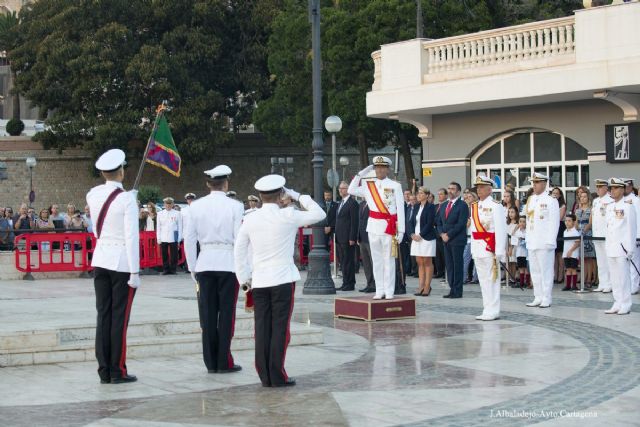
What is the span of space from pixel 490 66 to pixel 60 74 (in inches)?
1243

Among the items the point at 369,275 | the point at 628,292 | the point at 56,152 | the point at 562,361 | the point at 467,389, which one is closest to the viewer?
the point at 467,389

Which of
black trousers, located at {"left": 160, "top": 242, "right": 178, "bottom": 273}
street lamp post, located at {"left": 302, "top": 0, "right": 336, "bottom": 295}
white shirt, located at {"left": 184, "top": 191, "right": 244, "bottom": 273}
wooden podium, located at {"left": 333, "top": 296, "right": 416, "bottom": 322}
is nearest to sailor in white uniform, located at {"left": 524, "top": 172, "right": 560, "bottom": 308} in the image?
wooden podium, located at {"left": 333, "top": 296, "right": 416, "bottom": 322}

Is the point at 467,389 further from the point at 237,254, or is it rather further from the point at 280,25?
the point at 280,25

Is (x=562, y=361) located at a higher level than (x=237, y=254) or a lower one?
lower

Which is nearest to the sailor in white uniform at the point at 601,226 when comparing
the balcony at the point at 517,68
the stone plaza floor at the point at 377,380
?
the stone plaza floor at the point at 377,380

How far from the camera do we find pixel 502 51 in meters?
26.4

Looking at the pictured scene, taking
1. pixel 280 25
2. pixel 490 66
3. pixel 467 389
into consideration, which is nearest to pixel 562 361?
pixel 467 389

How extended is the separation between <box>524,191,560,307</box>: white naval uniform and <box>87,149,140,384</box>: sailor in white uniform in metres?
8.33

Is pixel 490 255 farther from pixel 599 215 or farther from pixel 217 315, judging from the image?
pixel 217 315

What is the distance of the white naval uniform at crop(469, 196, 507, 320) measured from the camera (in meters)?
15.5

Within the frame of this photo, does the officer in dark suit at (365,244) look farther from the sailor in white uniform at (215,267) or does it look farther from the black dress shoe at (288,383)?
the black dress shoe at (288,383)

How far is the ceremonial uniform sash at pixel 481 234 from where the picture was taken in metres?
15.8

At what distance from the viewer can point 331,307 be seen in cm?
1742

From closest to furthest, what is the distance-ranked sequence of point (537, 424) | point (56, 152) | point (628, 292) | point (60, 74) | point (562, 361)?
point (537, 424) → point (562, 361) → point (628, 292) → point (60, 74) → point (56, 152)
